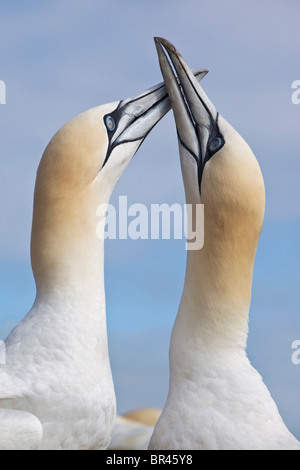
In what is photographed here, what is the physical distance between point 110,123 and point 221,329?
6.06ft

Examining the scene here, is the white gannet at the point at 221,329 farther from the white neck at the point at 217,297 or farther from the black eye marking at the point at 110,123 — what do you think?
the black eye marking at the point at 110,123

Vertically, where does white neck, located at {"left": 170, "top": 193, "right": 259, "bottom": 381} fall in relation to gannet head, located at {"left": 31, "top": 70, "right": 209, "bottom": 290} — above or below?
below

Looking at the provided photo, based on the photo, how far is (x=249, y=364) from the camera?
5.94 metres

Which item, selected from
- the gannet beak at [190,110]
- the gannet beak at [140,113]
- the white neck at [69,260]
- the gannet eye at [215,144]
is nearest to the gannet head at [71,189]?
the white neck at [69,260]

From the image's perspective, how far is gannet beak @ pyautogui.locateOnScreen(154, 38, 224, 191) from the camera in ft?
20.7

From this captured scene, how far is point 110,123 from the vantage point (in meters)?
6.75

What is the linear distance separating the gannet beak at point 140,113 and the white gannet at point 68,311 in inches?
1.0

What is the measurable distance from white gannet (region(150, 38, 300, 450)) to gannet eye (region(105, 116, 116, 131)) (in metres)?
0.83

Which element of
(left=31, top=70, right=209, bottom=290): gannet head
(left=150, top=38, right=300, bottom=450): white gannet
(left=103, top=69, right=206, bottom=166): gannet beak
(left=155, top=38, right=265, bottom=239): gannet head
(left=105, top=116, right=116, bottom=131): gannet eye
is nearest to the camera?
(left=150, top=38, right=300, bottom=450): white gannet

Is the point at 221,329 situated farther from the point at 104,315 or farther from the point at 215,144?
the point at 215,144

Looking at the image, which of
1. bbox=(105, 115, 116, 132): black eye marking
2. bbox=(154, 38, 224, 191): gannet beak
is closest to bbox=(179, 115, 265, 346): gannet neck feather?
bbox=(154, 38, 224, 191): gannet beak

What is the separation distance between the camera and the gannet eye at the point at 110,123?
22.0 ft

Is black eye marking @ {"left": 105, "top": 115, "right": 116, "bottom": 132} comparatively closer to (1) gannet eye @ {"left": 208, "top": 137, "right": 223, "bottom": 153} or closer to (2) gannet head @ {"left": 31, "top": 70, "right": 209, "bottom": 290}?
(2) gannet head @ {"left": 31, "top": 70, "right": 209, "bottom": 290}
